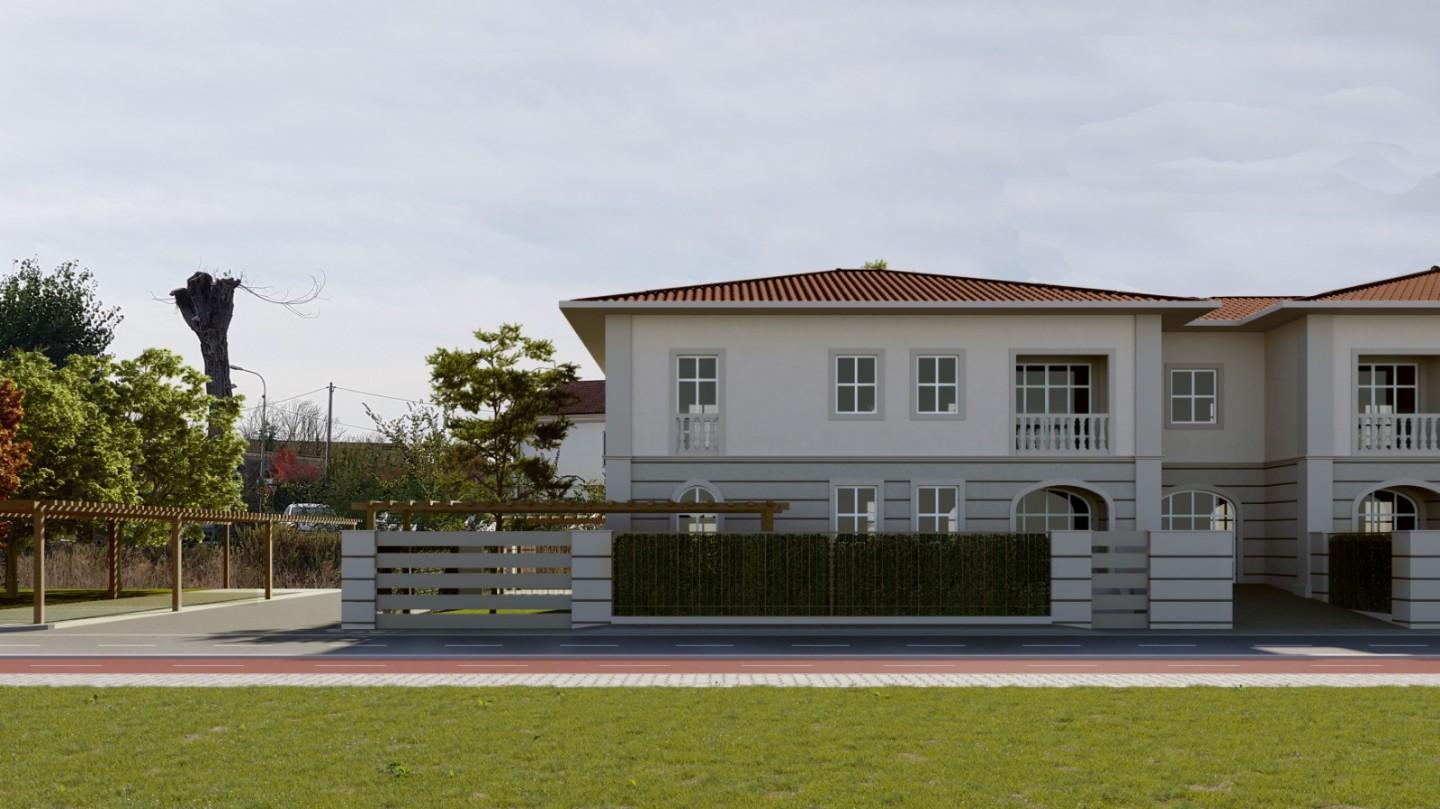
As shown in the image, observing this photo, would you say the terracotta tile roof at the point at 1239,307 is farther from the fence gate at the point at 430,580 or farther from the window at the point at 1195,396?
the fence gate at the point at 430,580

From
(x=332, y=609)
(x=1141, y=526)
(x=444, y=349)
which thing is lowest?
(x=332, y=609)

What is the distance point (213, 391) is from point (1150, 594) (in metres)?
40.8

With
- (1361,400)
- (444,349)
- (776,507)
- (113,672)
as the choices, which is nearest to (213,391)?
(444,349)

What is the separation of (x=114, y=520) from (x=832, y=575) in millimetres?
18840

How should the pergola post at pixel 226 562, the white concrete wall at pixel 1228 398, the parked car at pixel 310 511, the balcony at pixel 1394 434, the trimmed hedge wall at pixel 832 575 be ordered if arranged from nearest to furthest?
the trimmed hedge wall at pixel 832 575 < the balcony at pixel 1394 434 < the white concrete wall at pixel 1228 398 < the pergola post at pixel 226 562 < the parked car at pixel 310 511

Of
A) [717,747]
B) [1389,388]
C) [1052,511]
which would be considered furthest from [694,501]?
[717,747]

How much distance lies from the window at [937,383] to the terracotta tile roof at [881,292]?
137cm

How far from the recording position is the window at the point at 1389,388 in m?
32.3

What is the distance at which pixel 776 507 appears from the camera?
1064 inches

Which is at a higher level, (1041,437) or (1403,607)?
(1041,437)

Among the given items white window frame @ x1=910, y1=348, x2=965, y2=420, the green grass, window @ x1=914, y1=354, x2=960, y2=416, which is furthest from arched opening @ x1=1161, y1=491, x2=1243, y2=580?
the green grass

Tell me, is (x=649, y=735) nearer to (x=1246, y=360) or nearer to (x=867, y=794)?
(x=867, y=794)

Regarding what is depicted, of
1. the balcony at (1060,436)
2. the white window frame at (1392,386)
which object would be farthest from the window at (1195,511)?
the white window frame at (1392,386)

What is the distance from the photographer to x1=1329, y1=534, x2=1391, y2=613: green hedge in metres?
27.5
